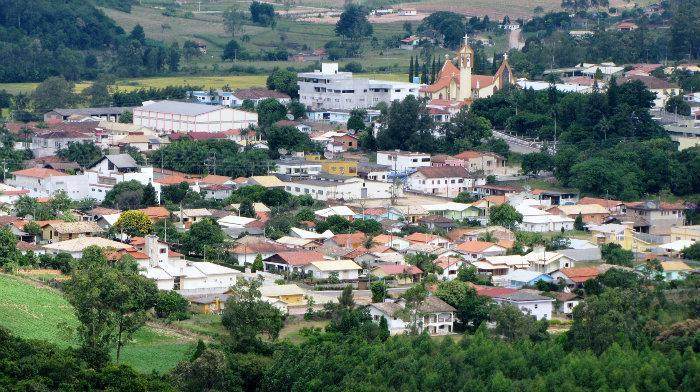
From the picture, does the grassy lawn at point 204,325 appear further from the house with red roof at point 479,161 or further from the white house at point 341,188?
the house with red roof at point 479,161

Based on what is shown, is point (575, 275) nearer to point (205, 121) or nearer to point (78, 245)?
point (78, 245)

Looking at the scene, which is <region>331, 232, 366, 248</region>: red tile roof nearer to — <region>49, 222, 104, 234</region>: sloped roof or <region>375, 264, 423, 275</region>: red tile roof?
<region>375, 264, 423, 275</region>: red tile roof

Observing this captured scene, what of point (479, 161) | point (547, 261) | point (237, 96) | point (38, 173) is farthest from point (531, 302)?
point (237, 96)

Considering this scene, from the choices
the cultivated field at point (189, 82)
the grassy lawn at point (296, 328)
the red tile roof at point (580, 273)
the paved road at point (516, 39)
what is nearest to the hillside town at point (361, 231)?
the red tile roof at point (580, 273)

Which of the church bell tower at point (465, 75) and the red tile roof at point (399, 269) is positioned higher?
the church bell tower at point (465, 75)

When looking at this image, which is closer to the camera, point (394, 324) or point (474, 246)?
point (394, 324)

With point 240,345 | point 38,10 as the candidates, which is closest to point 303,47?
point 38,10

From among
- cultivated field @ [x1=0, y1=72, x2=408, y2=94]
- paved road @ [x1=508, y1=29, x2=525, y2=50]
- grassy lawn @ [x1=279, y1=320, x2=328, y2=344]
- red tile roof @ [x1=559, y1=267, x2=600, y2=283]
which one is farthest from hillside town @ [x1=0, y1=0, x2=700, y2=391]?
paved road @ [x1=508, y1=29, x2=525, y2=50]
